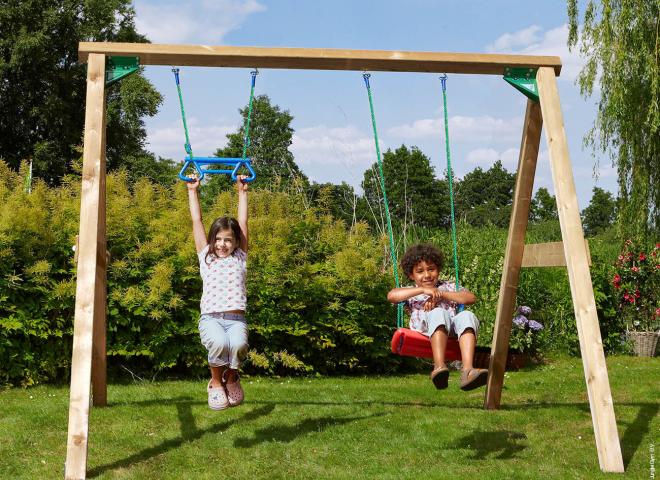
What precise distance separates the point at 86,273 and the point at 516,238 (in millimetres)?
2988

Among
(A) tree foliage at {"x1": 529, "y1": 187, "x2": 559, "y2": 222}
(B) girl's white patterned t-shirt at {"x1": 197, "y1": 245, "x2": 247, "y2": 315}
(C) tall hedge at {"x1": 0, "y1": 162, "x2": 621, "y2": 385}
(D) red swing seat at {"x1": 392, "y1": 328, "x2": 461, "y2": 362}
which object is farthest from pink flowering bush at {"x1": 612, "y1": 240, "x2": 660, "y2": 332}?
(A) tree foliage at {"x1": 529, "y1": 187, "x2": 559, "y2": 222}

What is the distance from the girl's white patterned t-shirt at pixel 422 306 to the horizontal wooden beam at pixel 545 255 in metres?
0.58

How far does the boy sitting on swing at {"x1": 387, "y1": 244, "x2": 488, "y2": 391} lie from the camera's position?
15.2 ft

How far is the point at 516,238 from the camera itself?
5523 mm

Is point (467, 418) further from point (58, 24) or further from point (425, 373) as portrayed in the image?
point (58, 24)

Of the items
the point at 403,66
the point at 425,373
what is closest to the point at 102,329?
the point at 403,66

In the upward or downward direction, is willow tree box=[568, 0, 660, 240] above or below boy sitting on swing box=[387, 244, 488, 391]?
above

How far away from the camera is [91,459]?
15.5 feet

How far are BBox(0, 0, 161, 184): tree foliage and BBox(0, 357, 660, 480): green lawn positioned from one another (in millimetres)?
19712

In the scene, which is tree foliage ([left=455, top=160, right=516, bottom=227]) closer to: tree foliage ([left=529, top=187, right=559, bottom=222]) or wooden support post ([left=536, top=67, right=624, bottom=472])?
tree foliage ([left=529, top=187, right=559, bottom=222])

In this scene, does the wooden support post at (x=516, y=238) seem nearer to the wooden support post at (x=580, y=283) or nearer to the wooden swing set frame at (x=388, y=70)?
the wooden swing set frame at (x=388, y=70)

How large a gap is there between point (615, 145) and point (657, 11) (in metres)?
2.04

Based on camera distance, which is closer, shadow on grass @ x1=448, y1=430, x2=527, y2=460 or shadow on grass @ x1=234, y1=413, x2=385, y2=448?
shadow on grass @ x1=448, y1=430, x2=527, y2=460

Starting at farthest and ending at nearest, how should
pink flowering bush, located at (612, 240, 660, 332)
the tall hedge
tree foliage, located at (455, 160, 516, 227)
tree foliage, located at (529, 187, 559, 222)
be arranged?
tree foliage, located at (529, 187, 559, 222)
tree foliage, located at (455, 160, 516, 227)
pink flowering bush, located at (612, 240, 660, 332)
the tall hedge
